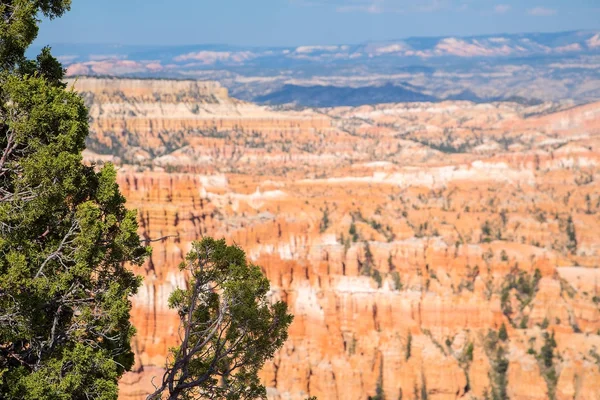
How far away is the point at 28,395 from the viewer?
11062 mm

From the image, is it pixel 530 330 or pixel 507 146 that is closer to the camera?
pixel 530 330

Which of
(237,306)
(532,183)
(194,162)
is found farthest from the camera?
(194,162)

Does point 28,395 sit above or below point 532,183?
above

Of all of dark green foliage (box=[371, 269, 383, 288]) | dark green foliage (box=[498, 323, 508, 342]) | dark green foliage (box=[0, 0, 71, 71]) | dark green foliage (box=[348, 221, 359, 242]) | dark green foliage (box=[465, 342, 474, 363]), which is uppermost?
dark green foliage (box=[0, 0, 71, 71])

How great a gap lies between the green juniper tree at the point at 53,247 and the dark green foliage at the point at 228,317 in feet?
4.43

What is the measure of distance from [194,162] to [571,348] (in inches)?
4431

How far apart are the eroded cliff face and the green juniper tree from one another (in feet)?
26.3

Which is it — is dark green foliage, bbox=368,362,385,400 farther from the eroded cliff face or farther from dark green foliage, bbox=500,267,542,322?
dark green foliage, bbox=500,267,542,322

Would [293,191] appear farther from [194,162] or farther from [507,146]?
[507,146]

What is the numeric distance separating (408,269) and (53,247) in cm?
4357

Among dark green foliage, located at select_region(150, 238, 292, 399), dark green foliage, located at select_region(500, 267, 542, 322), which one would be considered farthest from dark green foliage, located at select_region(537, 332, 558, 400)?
dark green foliage, located at select_region(150, 238, 292, 399)

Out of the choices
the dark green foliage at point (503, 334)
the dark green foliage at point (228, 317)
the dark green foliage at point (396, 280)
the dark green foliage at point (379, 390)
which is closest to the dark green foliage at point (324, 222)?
the dark green foliage at point (396, 280)

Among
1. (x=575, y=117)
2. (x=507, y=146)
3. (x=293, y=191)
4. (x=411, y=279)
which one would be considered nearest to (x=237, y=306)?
(x=411, y=279)

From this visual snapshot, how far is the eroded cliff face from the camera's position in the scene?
37.0 meters
